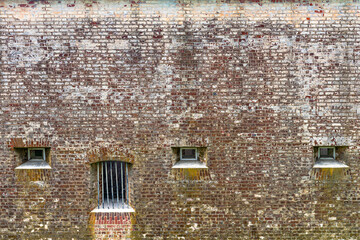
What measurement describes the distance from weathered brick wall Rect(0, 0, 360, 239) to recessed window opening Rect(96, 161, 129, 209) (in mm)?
330

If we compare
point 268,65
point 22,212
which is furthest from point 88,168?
point 268,65

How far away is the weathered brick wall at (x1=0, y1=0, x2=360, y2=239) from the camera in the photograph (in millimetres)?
5582

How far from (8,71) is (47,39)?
41.2 inches

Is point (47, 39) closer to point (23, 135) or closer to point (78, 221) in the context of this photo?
point (23, 135)

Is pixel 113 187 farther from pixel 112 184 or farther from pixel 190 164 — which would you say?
pixel 190 164

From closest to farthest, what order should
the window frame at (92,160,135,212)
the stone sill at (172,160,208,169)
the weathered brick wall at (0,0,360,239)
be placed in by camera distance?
the weathered brick wall at (0,0,360,239), the stone sill at (172,160,208,169), the window frame at (92,160,135,212)

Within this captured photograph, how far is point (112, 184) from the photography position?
6.02m

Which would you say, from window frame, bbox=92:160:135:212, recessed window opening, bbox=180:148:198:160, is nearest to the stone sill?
recessed window opening, bbox=180:148:198:160

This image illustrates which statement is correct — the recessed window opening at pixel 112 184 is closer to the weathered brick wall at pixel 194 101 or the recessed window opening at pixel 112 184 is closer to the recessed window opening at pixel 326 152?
the weathered brick wall at pixel 194 101

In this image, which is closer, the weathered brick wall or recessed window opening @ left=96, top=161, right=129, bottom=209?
the weathered brick wall

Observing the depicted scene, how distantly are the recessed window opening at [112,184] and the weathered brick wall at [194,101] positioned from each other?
330mm

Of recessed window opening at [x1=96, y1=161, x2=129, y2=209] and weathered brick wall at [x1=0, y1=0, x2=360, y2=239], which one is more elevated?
weathered brick wall at [x1=0, y1=0, x2=360, y2=239]

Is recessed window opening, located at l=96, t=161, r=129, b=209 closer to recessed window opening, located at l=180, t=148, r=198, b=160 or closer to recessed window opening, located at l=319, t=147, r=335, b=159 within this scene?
recessed window opening, located at l=180, t=148, r=198, b=160

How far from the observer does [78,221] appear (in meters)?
5.78
